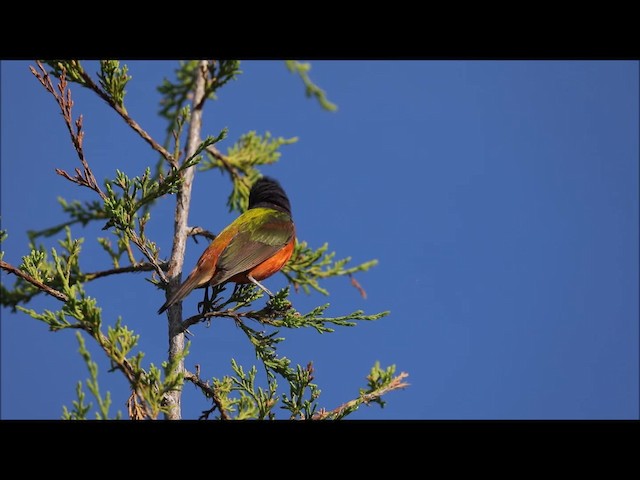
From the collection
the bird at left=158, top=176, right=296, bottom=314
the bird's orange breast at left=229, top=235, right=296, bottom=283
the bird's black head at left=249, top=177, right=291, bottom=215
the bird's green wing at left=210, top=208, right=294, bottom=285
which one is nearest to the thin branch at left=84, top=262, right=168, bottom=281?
the bird at left=158, top=176, right=296, bottom=314

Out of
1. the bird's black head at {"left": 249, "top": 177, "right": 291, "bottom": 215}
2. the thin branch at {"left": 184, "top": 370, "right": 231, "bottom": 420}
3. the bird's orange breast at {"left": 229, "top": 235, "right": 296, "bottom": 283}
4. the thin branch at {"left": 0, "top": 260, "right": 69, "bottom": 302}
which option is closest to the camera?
the thin branch at {"left": 0, "top": 260, "right": 69, "bottom": 302}

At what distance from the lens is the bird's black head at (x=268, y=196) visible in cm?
714

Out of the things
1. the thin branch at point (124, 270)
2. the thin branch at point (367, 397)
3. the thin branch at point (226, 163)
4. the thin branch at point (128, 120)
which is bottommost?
the thin branch at point (367, 397)

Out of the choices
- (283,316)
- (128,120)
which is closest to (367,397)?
(283,316)

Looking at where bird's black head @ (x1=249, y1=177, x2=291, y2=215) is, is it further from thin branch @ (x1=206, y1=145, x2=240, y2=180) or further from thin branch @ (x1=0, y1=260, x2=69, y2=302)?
thin branch @ (x1=0, y1=260, x2=69, y2=302)

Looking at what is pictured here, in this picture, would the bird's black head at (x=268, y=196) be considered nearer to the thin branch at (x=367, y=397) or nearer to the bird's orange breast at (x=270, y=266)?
the bird's orange breast at (x=270, y=266)

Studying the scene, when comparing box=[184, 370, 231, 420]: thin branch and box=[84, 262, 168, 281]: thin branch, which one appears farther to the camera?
box=[84, 262, 168, 281]: thin branch

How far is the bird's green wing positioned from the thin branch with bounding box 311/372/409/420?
1516mm

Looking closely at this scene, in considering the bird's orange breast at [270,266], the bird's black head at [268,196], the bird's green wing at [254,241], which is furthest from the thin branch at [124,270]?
the bird's black head at [268,196]

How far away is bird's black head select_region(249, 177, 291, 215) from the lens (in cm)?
714

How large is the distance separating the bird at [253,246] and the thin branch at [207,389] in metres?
0.59

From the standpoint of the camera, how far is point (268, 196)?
23.5 feet
